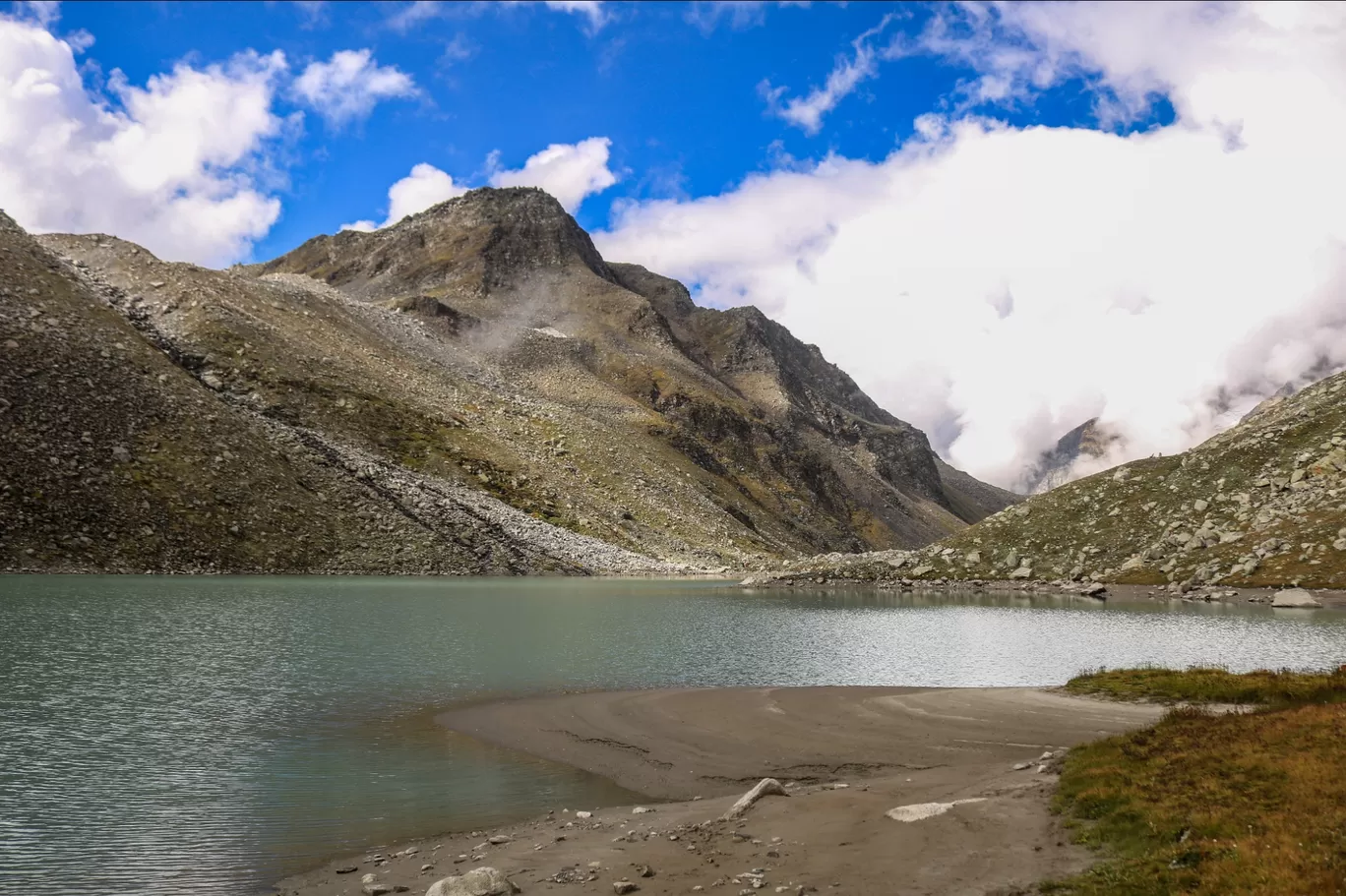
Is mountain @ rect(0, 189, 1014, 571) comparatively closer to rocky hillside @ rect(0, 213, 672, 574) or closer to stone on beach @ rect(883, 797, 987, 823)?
rocky hillside @ rect(0, 213, 672, 574)

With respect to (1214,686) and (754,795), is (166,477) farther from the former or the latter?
(1214,686)

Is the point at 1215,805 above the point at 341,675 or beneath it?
above

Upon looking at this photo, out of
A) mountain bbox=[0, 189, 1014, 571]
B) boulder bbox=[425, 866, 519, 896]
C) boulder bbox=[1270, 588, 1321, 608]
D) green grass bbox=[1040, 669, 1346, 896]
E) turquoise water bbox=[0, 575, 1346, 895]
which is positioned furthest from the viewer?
mountain bbox=[0, 189, 1014, 571]

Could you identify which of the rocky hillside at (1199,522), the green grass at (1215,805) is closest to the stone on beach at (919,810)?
the green grass at (1215,805)

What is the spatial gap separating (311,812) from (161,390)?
386 feet

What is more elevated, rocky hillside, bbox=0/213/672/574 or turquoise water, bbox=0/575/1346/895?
rocky hillside, bbox=0/213/672/574

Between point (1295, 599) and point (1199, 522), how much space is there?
27.9m

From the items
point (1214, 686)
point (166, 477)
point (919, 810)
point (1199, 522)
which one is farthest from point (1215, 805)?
point (166, 477)

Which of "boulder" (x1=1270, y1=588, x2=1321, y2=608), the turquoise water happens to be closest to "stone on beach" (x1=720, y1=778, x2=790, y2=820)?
the turquoise water

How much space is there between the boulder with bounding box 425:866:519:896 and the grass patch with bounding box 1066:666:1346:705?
77.0 ft

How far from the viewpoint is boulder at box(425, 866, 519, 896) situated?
14.9 m

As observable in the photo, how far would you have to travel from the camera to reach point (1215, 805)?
1605 centimetres

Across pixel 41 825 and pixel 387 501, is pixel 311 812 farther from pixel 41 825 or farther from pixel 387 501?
pixel 387 501

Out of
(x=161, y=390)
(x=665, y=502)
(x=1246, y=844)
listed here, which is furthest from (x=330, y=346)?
(x=1246, y=844)
